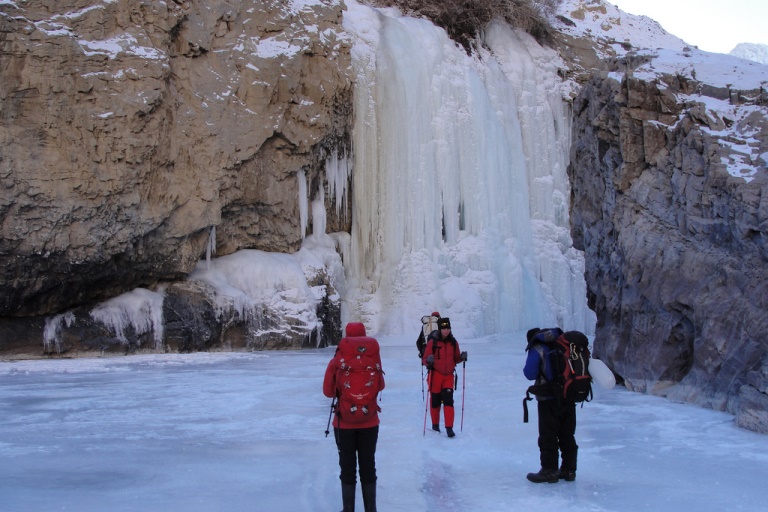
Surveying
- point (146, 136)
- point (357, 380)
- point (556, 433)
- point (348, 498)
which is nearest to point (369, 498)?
point (348, 498)

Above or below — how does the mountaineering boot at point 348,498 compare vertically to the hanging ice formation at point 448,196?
below

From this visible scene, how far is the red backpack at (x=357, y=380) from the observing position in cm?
495

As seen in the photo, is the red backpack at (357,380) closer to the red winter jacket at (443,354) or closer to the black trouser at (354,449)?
the black trouser at (354,449)

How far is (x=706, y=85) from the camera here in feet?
37.8

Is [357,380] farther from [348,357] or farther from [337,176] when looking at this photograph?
[337,176]

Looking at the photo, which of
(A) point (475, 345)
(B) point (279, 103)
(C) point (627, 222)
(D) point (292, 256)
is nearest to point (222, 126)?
(B) point (279, 103)

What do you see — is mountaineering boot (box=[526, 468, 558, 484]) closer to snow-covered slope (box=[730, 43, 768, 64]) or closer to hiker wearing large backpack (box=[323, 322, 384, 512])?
hiker wearing large backpack (box=[323, 322, 384, 512])

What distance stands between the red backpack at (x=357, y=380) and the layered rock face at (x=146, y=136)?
1321cm

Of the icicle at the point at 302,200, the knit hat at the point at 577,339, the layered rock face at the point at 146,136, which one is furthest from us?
the icicle at the point at 302,200

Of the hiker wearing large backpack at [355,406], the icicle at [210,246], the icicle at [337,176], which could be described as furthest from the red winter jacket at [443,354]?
the icicle at [337,176]

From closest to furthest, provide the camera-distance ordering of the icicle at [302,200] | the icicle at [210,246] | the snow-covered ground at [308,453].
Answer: the snow-covered ground at [308,453], the icicle at [210,246], the icicle at [302,200]

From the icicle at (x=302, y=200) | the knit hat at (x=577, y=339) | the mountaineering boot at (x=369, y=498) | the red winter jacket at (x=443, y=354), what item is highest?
the icicle at (x=302, y=200)

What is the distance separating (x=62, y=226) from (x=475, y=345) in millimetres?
10437

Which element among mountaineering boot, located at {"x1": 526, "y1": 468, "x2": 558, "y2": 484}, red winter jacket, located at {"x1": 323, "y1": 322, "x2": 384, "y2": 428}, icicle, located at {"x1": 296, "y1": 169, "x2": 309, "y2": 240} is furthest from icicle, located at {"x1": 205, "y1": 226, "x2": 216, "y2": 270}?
red winter jacket, located at {"x1": 323, "y1": 322, "x2": 384, "y2": 428}
